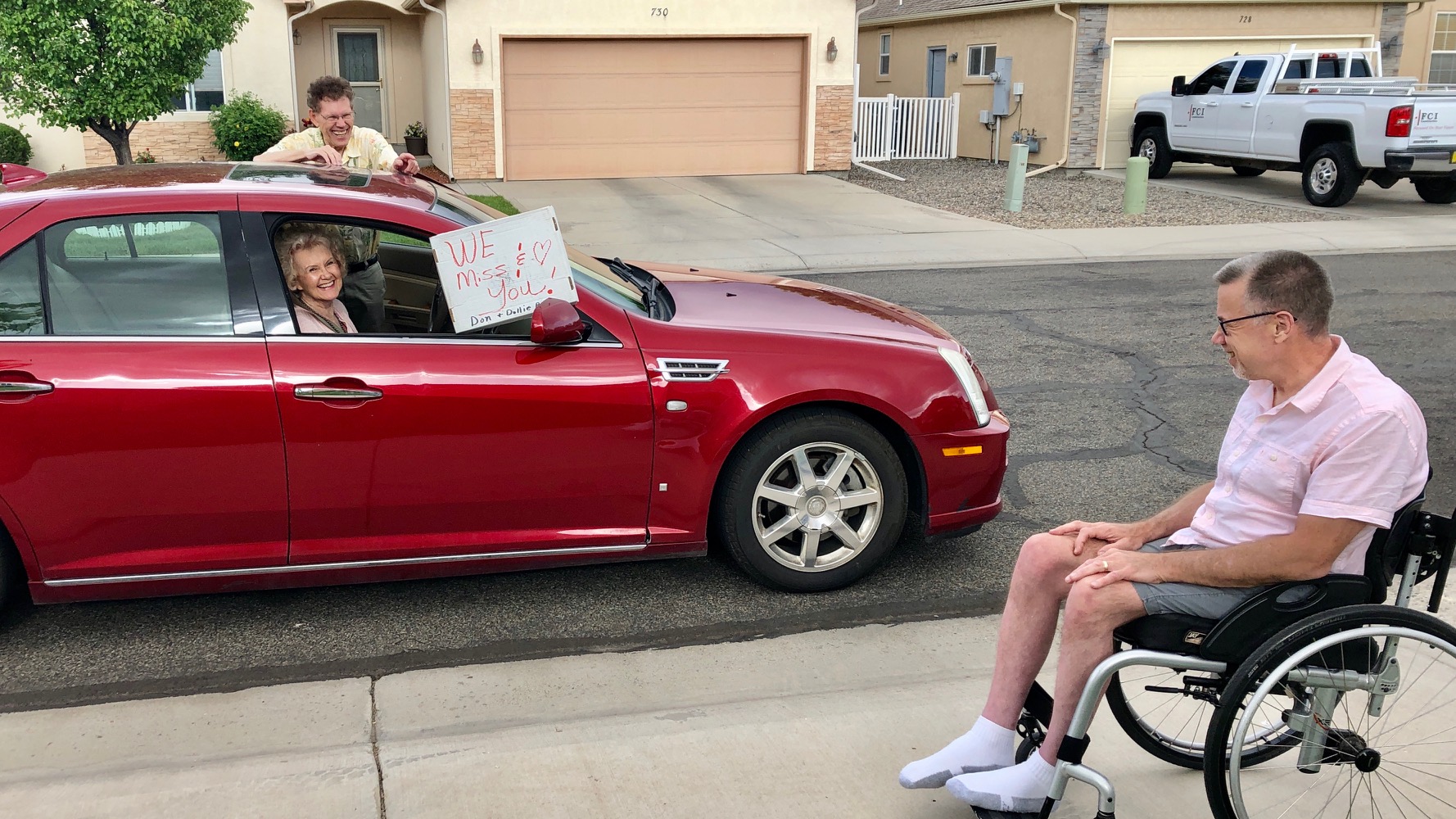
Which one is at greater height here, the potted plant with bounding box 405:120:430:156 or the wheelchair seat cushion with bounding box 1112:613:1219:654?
the potted plant with bounding box 405:120:430:156

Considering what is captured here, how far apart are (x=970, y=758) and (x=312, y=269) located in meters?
2.65

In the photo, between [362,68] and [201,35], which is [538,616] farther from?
[362,68]

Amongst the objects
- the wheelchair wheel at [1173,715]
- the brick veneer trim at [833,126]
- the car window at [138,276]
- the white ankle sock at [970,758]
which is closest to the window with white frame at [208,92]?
the brick veneer trim at [833,126]

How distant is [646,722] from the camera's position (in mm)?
3533

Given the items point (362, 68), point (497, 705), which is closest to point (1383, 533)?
point (497, 705)

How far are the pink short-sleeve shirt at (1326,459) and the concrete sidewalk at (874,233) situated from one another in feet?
31.1

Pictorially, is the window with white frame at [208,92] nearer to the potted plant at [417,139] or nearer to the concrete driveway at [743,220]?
the potted plant at [417,139]

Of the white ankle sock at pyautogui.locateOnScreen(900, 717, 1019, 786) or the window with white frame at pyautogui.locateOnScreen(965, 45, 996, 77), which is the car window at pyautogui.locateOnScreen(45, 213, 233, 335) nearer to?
the white ankle sock at pyautogui.locateOnScreen(900, 717, 1019, 786)

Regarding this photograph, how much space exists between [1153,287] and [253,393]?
9.03 m

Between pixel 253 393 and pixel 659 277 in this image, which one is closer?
pixel 253 393

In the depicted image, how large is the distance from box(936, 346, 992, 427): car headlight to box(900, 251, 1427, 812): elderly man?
148 centimetres

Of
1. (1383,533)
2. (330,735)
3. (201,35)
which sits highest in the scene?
(201,35)

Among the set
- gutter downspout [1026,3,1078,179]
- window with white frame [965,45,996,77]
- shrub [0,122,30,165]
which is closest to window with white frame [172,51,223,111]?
shrub [0,122,30,165]

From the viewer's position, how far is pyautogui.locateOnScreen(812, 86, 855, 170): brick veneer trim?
A: 67.6ft
